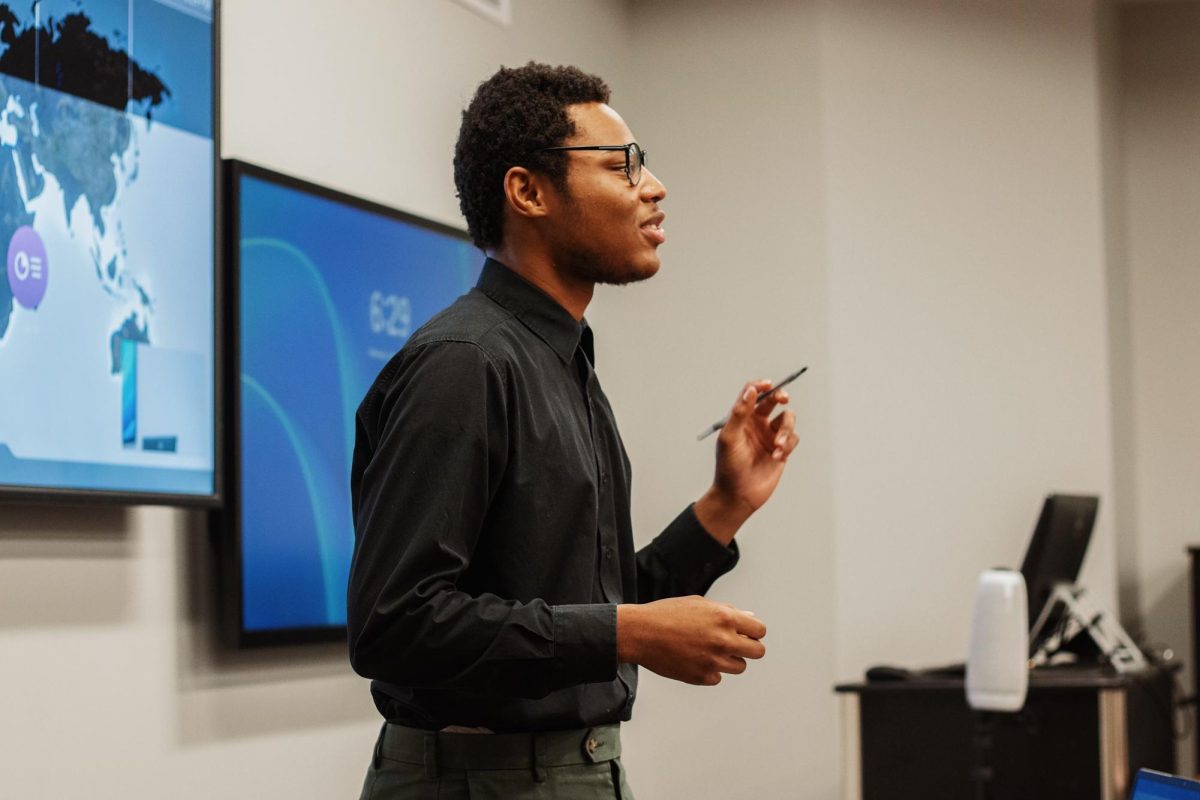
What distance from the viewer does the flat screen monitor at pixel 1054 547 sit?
14.0 feet

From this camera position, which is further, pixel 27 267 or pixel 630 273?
pixel 27 267

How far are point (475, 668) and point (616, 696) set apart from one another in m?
0.25

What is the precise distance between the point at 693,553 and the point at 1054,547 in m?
2.77

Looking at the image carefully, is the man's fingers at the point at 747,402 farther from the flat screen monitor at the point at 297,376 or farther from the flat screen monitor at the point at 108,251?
the flat screen monitor at the point at 297,376

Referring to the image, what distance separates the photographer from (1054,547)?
436 centimetres

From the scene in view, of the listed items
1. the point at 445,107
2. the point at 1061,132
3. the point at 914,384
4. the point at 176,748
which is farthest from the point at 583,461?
the point at 1061,132

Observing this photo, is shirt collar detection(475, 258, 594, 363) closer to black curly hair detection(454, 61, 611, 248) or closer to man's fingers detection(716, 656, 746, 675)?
black curly hair detection(454, 61, 611, 248)

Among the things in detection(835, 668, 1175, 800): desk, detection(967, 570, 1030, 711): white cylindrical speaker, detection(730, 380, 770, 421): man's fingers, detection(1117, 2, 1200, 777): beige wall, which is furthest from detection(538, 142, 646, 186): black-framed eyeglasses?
detection(1117, 2, 1200, 777): beige wall

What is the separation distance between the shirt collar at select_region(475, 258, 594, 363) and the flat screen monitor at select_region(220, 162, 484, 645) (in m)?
1.34

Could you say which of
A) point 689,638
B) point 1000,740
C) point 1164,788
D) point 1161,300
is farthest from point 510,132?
point 1161,300

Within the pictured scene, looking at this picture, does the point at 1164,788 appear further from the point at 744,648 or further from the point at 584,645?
the point at 584,645

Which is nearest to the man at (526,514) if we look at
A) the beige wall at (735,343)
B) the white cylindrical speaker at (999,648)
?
the white cylindrical speaker at (999,648)

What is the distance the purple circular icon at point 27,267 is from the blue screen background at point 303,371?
54 centimetres

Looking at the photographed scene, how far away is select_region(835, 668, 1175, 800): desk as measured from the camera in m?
3.82
